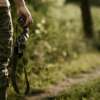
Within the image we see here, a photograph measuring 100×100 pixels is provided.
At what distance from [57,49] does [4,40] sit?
6.72m

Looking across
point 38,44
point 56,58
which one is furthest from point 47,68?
point 56,58

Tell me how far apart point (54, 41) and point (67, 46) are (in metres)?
1.06

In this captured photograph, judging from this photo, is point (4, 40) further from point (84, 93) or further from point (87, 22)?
point (87, 22)

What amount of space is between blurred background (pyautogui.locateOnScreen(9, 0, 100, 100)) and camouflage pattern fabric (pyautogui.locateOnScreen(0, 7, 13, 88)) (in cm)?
175

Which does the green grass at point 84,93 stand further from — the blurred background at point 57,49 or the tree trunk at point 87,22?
the tree trunk at point 87,22

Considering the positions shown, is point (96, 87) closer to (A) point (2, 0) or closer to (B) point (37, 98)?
(B) point (37, 98)

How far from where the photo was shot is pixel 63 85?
9.09 metres

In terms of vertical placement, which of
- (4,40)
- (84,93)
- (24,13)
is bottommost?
(84,93)

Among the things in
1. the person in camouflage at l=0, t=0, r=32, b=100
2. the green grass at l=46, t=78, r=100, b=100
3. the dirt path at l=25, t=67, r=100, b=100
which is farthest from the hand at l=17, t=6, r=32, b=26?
the dirt path at l=25, t=67, r=100, b=100

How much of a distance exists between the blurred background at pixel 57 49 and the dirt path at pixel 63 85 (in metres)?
0.14

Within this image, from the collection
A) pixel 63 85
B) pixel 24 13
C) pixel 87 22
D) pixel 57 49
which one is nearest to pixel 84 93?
pixel 24 13

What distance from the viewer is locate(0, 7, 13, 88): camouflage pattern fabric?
5.05 meters

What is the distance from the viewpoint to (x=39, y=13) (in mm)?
10844

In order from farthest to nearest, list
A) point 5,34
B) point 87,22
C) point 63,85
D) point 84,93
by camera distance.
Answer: point 87,22 < point 63,85 < point 84,93 < point 5,34
